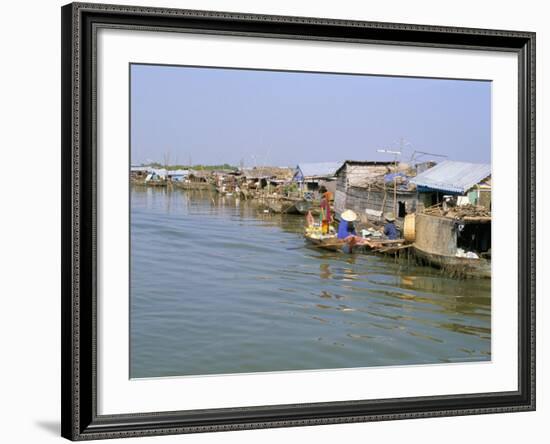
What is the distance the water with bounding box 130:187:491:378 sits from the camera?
478 cm

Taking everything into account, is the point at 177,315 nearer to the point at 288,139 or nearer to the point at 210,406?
the point at 210,406

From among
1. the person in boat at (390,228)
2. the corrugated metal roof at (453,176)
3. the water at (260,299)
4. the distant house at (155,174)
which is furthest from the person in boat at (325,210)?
the distant house at (155,174)

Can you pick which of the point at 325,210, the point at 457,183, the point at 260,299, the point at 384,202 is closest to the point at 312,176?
the point at 325,210

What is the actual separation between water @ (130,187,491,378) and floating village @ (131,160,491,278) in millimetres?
74

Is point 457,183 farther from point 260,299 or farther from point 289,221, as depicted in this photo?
point 260,299

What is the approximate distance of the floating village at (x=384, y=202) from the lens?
5.05m

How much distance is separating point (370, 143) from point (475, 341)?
3.96 ft

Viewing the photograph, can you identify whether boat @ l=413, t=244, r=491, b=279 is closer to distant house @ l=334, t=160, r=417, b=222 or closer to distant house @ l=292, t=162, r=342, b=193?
distant house @ l=334, t=160, r=417, b=222

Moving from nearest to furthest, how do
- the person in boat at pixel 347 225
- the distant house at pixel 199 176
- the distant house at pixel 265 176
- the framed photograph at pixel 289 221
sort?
the framed photograph at pixel 289 221 → the distant house at pixel 199 176 → the distant house at pixel 265 176 → the person in boat at pixel 347 225

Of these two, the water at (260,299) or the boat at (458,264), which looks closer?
the water at (260,299)

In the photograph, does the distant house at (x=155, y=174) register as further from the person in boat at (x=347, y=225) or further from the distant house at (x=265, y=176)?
the person in boat at (x=347, y=225)

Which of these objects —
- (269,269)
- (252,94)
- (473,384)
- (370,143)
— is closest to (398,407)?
(473,384)

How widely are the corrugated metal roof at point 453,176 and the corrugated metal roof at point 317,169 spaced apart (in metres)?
0.47

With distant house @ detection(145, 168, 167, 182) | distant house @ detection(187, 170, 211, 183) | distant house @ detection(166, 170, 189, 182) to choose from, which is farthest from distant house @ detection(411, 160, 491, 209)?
distant house @ detection(145, 168, 167, 182)
